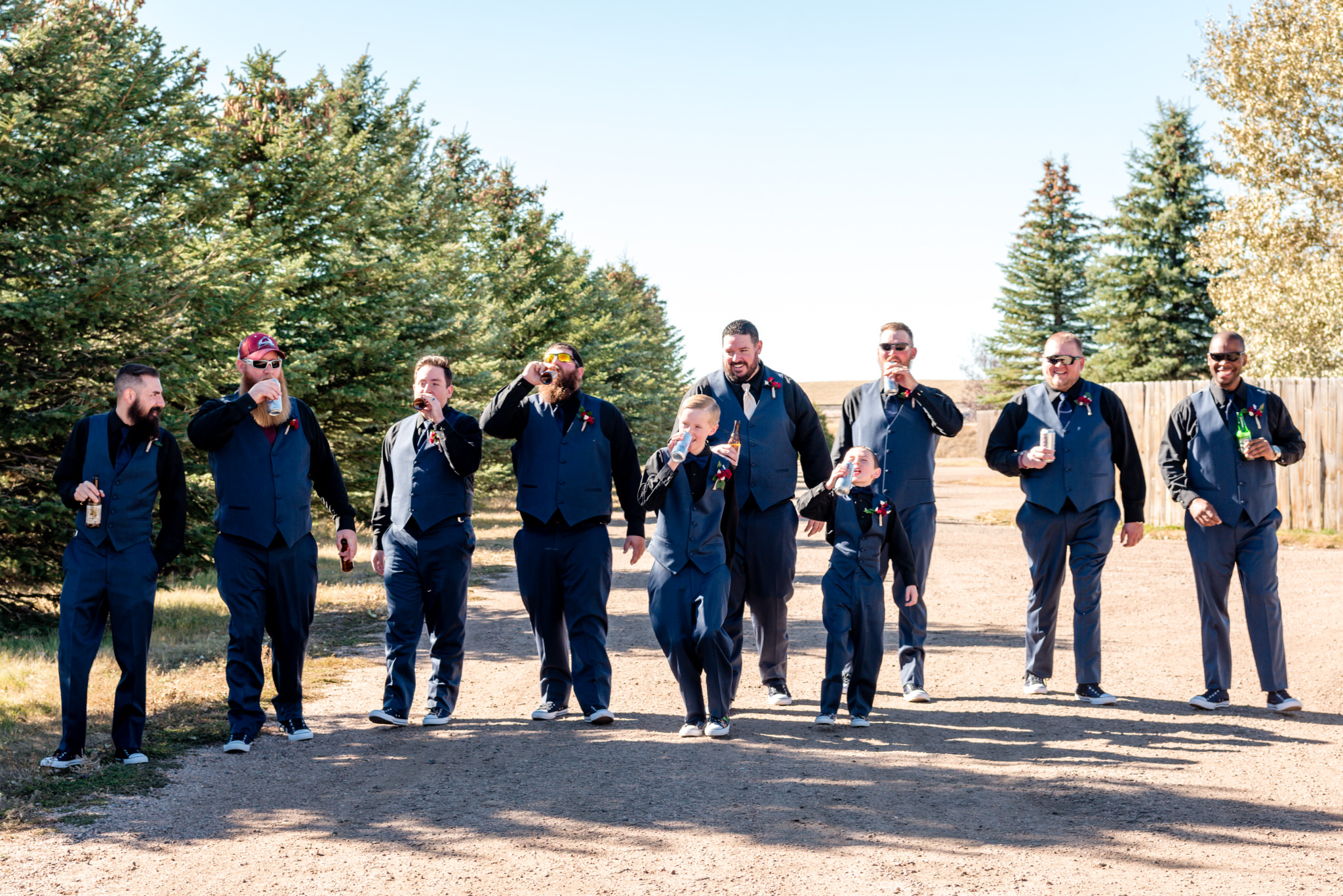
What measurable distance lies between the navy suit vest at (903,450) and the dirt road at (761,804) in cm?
139

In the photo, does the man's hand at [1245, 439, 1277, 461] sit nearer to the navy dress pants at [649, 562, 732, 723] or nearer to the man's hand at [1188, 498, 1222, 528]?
the man's hand at [1188, 498, 1222, 528]

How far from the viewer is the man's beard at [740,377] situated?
23.5 feet

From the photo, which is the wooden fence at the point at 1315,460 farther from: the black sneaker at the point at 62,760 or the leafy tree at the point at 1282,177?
the black sneaker at the point at 62,760

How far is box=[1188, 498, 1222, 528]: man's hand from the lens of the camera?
715cm

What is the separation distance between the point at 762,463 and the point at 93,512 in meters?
3.79

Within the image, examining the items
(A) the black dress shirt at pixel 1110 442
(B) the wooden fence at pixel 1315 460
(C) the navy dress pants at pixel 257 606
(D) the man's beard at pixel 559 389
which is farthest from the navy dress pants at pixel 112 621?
(B) the wooden fence at pixel 1315 460

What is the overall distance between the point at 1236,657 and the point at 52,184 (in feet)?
34.6

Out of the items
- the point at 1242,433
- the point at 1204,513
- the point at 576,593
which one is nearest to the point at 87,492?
the point at 576,593

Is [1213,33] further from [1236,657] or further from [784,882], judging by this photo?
[784,882]

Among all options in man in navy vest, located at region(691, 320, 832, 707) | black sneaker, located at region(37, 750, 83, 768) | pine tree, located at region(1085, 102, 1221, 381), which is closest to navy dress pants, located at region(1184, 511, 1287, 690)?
man in navy vest, located at region(691, 320, 832, 707)

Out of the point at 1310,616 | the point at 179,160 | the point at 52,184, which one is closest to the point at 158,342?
the point at 52,184

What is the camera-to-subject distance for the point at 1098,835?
4.74m

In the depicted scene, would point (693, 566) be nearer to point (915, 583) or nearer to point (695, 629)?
point (695, 629)

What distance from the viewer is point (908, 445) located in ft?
24.0
